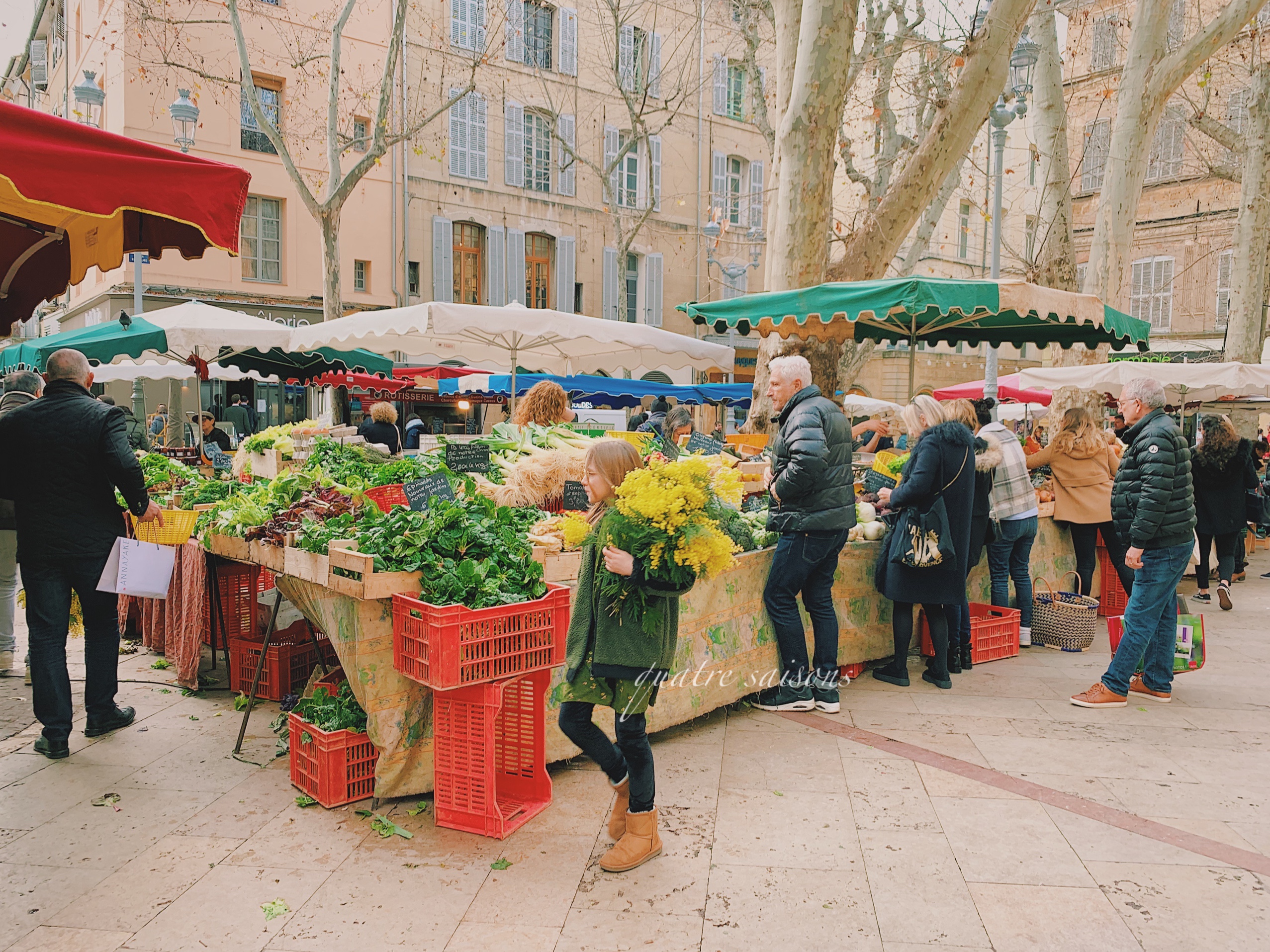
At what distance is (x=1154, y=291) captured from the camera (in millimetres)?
25344

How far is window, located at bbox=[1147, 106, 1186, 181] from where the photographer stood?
25.1 meters

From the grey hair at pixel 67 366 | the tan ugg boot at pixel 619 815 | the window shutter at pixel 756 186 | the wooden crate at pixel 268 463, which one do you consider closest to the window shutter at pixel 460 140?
the window shutter at pixel 756 186

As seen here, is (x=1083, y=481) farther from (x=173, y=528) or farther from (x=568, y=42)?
(x=568, y=42)

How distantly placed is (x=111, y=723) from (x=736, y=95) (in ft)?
85.9

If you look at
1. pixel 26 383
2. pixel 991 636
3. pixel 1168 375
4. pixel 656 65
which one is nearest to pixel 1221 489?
pixel 1168 375

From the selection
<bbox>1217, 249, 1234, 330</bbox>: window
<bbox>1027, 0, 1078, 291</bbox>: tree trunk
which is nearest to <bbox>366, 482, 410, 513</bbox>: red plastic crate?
<bbox>1027, 0, 1078, 291</bbox>: tree trunk

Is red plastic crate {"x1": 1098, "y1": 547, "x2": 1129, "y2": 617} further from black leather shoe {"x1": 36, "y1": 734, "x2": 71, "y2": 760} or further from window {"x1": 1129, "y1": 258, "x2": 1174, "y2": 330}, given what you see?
window {"x1": 1129, "y1": 258, "x2": 1174, "y2": 330}

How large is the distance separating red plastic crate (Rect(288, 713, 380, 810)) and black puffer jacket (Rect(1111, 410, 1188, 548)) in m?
4.11

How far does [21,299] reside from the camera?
14.8ft

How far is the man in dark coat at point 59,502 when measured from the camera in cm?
405

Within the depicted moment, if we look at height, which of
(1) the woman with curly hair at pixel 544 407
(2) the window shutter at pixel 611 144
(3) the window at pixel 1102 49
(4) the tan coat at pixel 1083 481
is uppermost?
(3) the window at pixel 1102 49

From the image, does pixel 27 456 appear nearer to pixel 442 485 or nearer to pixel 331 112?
pixel 442 485

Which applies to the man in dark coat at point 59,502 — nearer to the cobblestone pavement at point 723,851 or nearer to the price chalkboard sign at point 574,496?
the cobblestone pavement at point 723,851

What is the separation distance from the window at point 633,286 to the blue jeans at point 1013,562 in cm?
1950
